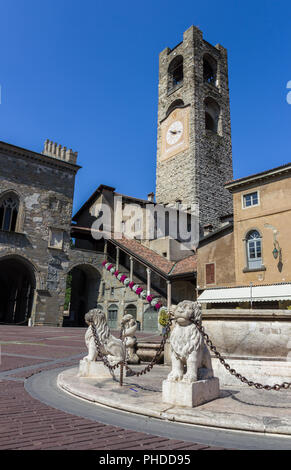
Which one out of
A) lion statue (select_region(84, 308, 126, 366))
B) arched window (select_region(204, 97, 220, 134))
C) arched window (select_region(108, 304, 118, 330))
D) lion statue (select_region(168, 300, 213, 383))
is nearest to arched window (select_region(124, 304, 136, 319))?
arched window (select_region(108, 304, 118, 330))

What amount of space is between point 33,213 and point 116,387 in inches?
874

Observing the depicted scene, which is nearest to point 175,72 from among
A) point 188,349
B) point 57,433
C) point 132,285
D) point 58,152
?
point 58,152

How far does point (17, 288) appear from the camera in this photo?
2744cm

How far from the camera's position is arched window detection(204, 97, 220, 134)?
37300mm

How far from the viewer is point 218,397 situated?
163 inches

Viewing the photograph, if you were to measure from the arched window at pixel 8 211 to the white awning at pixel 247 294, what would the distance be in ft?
49.4

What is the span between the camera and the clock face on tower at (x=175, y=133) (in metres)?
34.8

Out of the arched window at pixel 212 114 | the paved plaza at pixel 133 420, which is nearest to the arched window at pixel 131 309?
the paved plaza at pixel 133 420

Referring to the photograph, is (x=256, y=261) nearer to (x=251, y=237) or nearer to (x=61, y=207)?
(x=251, y=237)

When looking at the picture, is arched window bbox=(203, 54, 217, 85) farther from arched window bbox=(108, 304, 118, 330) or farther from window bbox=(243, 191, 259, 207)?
arched window bbox=(108, 304, 118, 330)

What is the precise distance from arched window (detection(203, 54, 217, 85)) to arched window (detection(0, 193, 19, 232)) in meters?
27.2
